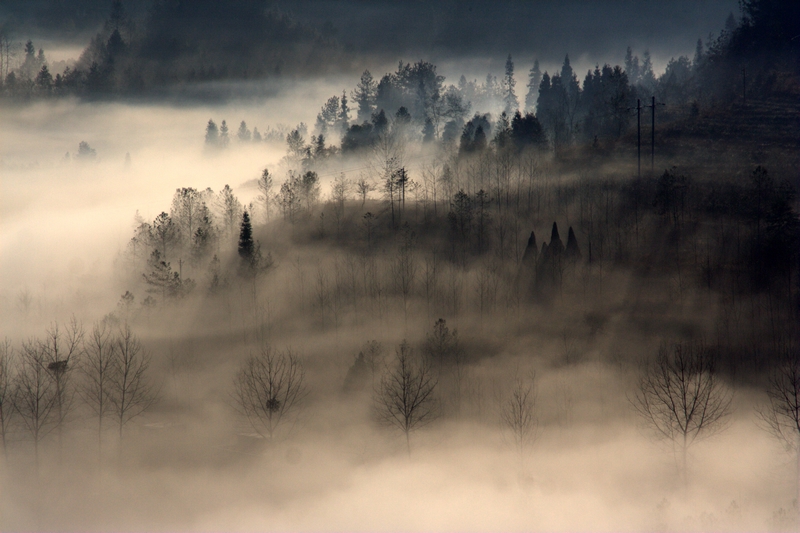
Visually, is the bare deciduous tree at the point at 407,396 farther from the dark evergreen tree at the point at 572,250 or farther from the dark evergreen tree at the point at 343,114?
the dark evergreen tree at the point at 343,114

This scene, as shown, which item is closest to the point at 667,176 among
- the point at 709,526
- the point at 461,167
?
the point at 461,167

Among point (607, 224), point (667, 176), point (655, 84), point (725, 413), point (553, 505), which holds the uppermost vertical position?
point (655, 84)

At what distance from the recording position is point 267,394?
251ft

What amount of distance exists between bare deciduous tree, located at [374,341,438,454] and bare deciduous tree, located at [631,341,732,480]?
24.0 meters

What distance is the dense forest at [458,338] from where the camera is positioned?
65250 millimetres

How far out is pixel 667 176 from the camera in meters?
108

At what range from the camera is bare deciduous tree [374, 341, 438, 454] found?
238 ft

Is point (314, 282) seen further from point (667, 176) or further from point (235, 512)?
point (667, 176)

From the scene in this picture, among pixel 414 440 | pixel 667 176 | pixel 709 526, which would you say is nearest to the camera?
pixel 709 526

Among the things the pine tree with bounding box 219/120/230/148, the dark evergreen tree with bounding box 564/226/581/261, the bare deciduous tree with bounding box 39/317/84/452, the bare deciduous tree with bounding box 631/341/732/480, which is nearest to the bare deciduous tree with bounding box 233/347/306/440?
the bare deciduous tree with bounding box 39/317/84/452

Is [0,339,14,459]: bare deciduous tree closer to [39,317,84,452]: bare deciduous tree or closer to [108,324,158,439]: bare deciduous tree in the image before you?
[39,317,84,452]: bare deciduous tree

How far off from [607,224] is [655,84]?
94.4 metres

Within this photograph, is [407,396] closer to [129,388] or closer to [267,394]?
[267,394]

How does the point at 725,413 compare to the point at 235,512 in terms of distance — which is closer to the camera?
the point at 235,512
